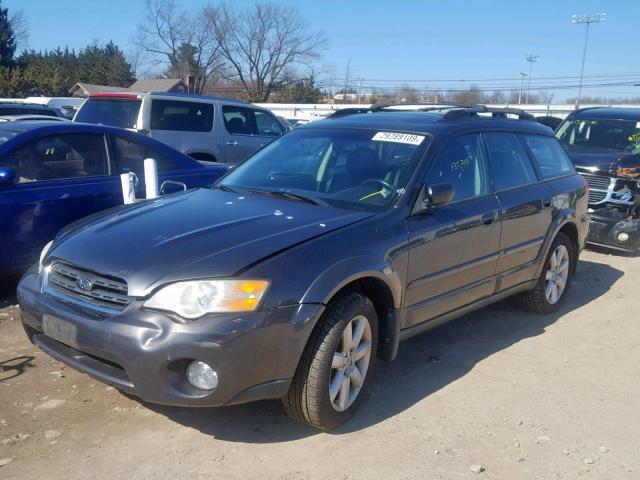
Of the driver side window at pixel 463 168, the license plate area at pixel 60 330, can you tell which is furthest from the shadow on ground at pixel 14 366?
the driver side window at pixel 463 168

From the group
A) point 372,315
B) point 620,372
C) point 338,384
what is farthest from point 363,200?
point 620,372

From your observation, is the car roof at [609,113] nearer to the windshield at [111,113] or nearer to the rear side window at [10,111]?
the windshield at [111,113]

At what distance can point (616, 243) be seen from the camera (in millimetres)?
8281

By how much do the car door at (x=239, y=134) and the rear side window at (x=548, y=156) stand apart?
18.6 feet

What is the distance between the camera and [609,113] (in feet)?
34.6

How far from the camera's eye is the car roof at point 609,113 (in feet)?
33.4

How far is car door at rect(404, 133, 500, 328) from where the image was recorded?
4016 millimetres

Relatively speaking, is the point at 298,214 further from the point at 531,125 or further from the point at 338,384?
the point at 531,125

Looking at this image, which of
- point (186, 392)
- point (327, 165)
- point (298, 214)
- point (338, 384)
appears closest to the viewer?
point (186, 392)

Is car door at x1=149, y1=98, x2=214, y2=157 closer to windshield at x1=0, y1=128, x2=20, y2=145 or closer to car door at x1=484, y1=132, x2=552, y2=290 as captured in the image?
windshield at x1=0, y1=128, x2=20, y2=145

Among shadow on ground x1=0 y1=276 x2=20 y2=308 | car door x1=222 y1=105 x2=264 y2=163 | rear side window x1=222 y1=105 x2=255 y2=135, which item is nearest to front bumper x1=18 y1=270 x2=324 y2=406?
shadow on ground x1=0 y1=276 x2=20 y2=308

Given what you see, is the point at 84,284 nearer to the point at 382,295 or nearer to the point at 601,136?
the point at 382,295

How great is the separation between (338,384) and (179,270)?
1062 millimetres

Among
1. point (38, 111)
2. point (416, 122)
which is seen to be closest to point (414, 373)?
point (416, 122)
